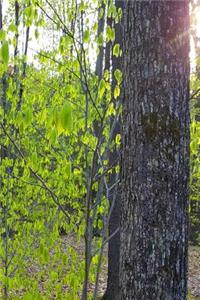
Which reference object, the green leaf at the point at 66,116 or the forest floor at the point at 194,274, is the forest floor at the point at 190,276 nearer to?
the forest floor at the point at 194,274

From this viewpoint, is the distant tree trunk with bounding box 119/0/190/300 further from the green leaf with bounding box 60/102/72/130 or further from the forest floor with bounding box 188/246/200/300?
the forest floor with bounding box 188/246/200/300

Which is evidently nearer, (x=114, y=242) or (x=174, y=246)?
(x=174, y=246)

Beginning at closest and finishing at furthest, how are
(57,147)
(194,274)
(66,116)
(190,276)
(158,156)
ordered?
1. (158,156)
2. (66,116)
3. (57,147)
4. (190,276)
5. (194,274)

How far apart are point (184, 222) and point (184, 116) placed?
0.47 m

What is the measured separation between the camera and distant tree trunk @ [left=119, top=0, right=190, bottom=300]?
1.73 metres

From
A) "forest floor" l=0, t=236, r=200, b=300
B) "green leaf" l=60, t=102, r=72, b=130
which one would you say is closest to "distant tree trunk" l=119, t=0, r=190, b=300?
"green leaf" l=60, t=102, r=72, b=130

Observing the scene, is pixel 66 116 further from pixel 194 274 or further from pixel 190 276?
pixel 194 274

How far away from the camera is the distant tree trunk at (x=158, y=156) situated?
5.69 ft

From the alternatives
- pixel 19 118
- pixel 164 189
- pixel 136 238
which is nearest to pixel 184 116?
pixel 164 189

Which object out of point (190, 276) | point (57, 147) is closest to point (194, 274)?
point (190, 276)

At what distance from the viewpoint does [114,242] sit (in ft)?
19.4

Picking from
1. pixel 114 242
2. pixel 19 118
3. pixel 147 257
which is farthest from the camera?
pixel 114 242

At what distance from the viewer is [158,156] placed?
5.70 feet

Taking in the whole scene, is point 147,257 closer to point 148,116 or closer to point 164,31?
point 148,116
